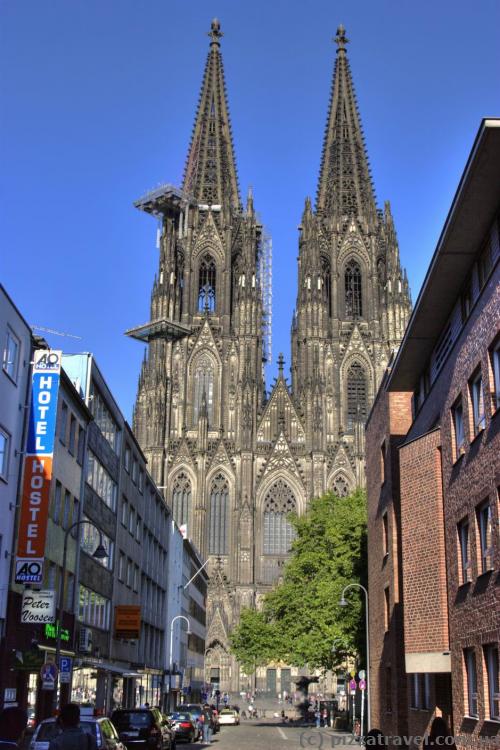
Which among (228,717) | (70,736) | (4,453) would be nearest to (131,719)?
(4,453)

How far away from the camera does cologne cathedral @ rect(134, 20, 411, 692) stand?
80375mm

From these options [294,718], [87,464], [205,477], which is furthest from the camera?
[205,477]

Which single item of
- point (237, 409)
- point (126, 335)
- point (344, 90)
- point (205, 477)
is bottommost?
point (205, 477)

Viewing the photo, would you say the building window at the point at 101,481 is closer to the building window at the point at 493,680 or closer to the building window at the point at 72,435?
the building window at the point at 72,435

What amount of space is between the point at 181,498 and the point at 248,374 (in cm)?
1219

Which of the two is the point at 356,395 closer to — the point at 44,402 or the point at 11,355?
the point at 44,402

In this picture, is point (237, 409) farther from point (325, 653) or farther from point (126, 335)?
point (325, 653)

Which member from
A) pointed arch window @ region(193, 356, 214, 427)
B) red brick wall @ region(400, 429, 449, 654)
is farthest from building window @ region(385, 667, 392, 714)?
pointed arch window @ region(193, 356, 214, 427)

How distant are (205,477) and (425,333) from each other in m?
59.5

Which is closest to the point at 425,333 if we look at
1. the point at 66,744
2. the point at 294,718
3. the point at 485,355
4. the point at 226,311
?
the point at 485,355

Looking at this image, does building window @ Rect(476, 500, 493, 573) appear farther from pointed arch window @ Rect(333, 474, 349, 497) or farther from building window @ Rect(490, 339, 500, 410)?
pointed arch window @ Rect(333, 474, 349, 497)

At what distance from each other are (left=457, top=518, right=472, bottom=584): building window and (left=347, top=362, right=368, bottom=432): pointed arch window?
6491cm

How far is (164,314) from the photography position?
280ft

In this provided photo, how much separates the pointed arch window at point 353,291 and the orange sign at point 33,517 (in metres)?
64.5
